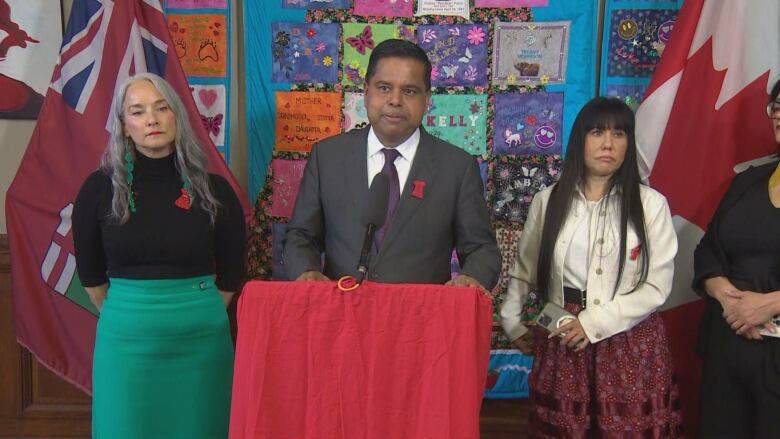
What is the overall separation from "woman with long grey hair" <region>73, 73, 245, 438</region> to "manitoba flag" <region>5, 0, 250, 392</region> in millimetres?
517

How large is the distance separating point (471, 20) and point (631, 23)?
688 millimetres

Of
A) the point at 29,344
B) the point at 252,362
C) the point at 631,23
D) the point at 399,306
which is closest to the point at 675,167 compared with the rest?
the point at 631,23

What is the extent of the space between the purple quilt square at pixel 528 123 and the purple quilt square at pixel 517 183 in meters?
0.06

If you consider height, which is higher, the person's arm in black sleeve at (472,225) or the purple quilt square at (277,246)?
the person's arm in black sleeve at (472,225)

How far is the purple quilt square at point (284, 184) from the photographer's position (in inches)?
113

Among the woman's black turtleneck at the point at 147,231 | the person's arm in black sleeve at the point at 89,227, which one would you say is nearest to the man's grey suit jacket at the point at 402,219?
the woman's black turtleneck at the point at 147,231

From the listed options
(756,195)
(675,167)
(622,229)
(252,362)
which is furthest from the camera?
(675,167)

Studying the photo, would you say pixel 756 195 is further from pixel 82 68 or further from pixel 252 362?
pixel 82 68

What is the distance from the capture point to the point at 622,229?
6.48ft

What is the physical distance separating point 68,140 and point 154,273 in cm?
96

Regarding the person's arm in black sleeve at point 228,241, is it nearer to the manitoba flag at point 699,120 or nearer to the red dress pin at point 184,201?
the red dress pin at point 184,201

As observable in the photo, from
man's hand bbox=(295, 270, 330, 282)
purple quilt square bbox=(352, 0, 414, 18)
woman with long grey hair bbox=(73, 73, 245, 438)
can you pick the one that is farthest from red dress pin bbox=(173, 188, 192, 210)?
purple quilt square bbox=(352, 0, 414, 18)

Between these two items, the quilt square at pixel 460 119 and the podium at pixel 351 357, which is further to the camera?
the quilt square at pixel 460 119

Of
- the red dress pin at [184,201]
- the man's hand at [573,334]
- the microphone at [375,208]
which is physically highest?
the microphone at [375,208]
